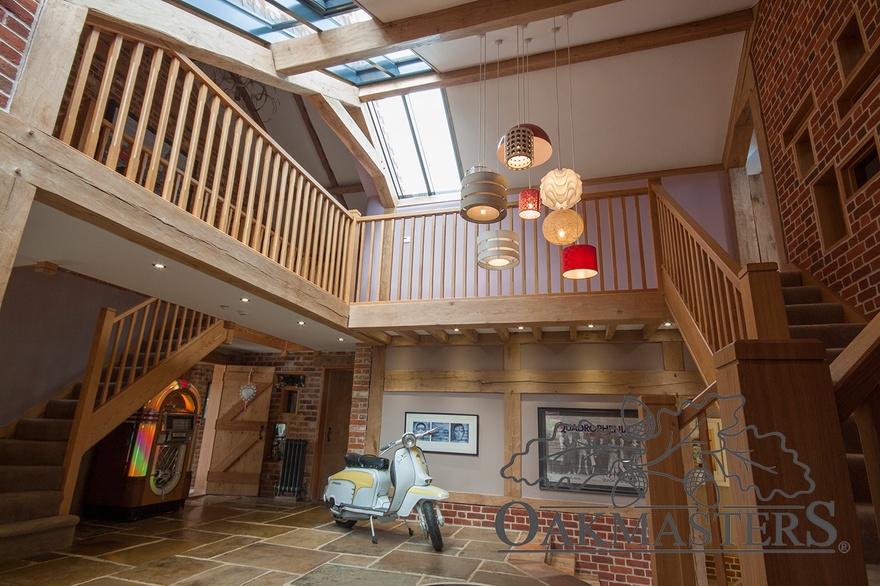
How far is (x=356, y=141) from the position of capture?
5926mm

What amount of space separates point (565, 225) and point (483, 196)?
0.96 m

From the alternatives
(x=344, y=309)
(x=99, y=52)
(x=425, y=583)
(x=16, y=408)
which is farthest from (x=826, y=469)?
(x=99, y=52)

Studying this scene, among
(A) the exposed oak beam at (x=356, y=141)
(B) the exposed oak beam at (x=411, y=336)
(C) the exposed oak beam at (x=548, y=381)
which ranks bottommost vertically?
(C) the exposed oak beam at (x=548, y=381)

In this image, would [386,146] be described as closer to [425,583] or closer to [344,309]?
[344,309]

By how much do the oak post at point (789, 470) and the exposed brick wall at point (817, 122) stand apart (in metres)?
2.63

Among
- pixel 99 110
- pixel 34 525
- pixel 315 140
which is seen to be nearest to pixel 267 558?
pixel 34 525

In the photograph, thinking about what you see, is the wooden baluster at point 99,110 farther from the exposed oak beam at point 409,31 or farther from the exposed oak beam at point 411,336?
the exposed oak beam at point 411,336

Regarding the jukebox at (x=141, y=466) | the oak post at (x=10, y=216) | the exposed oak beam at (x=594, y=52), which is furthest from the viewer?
the jukebox at (x=141, y=466)

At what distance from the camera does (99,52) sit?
17.9ft

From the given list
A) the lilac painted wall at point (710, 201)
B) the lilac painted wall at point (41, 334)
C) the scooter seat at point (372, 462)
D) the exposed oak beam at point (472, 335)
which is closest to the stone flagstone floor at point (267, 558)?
the scooter seat at point (372, 462)

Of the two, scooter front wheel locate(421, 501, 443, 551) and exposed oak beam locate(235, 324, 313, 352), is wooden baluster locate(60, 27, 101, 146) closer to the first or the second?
scooter front wheel locate(421, 501, 443, 551)

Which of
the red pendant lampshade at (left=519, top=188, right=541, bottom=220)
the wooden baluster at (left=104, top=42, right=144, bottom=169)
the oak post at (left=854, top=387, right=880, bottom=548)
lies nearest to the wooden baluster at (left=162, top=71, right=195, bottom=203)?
the wooden baluster at (left=104, top=42, right=144, bottom=169)

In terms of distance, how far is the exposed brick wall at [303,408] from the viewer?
24.8 ft

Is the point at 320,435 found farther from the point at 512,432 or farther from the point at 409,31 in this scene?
the point at 409,31
